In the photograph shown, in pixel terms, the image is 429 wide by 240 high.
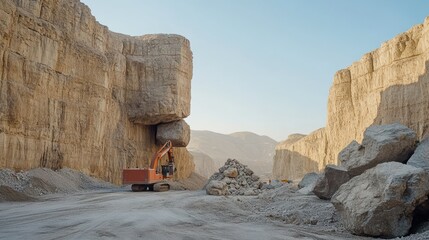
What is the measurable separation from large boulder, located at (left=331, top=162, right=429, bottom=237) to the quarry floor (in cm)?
46

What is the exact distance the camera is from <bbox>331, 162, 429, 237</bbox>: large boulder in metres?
6.84

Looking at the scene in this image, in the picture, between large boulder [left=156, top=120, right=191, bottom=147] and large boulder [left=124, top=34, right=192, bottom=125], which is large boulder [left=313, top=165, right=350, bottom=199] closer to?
large boulder [left=124, top=34, right=192, bottom=125]

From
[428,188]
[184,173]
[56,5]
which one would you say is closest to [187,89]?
[184,173]

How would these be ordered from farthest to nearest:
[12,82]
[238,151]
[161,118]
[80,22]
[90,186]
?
[238,151], [161,118], [80,22], [90,186], [12,82]

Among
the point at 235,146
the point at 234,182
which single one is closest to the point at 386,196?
the point at 234,182

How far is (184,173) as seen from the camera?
32.9 metres

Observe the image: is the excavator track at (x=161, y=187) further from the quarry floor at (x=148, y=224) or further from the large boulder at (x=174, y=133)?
the large boulder at (x=174, y=133)

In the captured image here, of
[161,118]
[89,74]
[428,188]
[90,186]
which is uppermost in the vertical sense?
[89,74]

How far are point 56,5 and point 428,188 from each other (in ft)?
69.6

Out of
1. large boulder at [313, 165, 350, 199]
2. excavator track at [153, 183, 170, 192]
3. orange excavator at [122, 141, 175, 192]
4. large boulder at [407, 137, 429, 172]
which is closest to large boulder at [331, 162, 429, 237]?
large boulder at [407, 137, 429, 172]

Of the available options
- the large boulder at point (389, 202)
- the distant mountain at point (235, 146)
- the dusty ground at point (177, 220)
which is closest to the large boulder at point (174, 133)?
the dusty ground at point (177, 220)

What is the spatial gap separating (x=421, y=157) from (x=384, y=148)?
Result: 0.88 meters

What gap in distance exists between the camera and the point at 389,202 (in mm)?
6766

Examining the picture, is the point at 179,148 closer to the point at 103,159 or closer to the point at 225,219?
the point at 103,159
